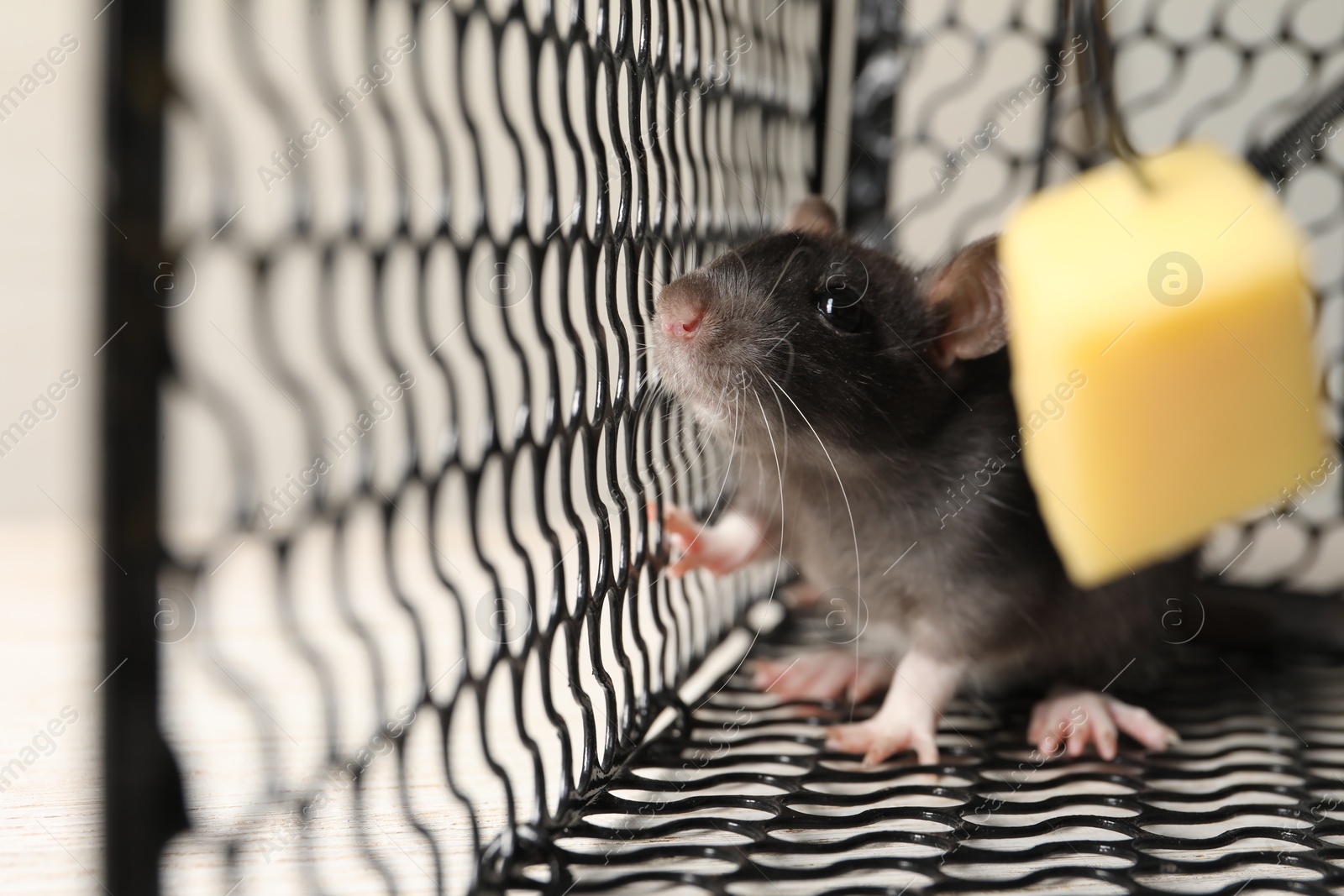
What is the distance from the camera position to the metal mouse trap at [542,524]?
1.50ft

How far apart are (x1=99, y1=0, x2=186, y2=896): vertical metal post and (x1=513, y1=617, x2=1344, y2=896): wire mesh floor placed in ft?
1.05

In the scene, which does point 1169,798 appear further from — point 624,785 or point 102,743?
point 102,743

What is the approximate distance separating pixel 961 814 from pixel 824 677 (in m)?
0.33

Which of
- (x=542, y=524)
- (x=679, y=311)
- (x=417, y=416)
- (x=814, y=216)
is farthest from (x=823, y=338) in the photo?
(x=417, y=416)

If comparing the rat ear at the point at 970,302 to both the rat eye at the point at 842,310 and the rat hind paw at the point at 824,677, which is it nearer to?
the rat eye at the point at 842,310

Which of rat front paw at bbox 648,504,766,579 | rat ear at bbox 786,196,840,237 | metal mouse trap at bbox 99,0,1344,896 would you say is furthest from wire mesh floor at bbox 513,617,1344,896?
rat ear at bbox 786,196,840,237

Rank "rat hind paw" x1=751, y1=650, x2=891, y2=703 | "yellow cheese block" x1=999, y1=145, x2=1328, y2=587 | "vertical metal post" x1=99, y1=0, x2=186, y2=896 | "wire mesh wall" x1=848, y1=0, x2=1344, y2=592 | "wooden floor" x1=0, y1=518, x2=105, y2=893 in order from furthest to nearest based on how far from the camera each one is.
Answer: "wire mesh wall" x1=848, y1=0, x2=1344, y2=592
"rat hind paw" x1=751, y1=650, x2=891, y2=703
"yellow cheese block" x1=999, y1=145, x2=1328, y2=587
"wooden floor" x1=0, y1=518, x2=105, y2=893
"vertical metal post" x1=99, y1=0, x2=186, y2=896

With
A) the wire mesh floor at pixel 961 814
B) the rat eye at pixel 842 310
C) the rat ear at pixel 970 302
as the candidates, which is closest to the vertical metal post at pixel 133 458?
the wire mesh floor at pixel 961 814

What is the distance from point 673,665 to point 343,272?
67 centimetres

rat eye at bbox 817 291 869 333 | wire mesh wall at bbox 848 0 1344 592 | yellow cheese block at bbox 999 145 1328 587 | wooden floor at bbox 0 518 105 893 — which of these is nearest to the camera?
wooden floor at bbox 0 518 105 893

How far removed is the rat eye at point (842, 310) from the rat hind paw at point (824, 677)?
355 mm

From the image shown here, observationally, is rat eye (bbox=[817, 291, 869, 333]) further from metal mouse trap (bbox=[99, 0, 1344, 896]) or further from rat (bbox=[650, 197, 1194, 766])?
metal mouse trap (bbox=[99, 0, 1344, 896])

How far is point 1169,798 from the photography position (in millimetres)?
938

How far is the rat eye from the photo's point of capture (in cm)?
107
